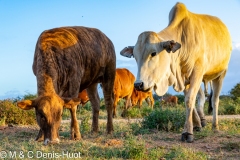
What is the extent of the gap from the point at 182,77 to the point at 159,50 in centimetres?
124

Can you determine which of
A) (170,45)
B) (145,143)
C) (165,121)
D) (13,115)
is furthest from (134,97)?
(145,143)

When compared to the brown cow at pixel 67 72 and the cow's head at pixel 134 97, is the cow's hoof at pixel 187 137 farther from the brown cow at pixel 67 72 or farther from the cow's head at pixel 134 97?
the cow's head at pixel 134 97

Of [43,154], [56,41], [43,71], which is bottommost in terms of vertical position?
[43,154]

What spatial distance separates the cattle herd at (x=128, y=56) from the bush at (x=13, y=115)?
139 inches

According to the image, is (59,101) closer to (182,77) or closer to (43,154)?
(43,154)

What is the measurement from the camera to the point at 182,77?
30.0ft

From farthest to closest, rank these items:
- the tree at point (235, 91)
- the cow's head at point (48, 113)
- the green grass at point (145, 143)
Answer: the tree at point (235, 91) < the cow's head at point (48, 113) < the green grass at point (145, 143)

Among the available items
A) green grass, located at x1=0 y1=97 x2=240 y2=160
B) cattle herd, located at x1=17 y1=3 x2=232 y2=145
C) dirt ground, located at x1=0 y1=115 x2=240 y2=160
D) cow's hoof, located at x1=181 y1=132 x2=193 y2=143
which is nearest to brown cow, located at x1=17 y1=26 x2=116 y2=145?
cattle herd, located at x1=17 y1=3 x2=232 y2=145

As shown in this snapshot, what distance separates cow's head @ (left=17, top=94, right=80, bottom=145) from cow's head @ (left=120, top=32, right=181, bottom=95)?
147cm

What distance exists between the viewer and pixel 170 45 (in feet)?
26.7

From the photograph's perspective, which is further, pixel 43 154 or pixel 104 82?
pixel 104 82

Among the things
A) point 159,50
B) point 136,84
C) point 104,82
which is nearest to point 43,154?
point 136,84

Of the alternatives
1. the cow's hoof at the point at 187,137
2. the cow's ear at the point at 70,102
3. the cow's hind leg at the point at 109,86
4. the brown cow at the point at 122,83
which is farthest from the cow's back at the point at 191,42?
the brown cow at the point at 122,83

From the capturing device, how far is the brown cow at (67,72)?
7.72 metres
